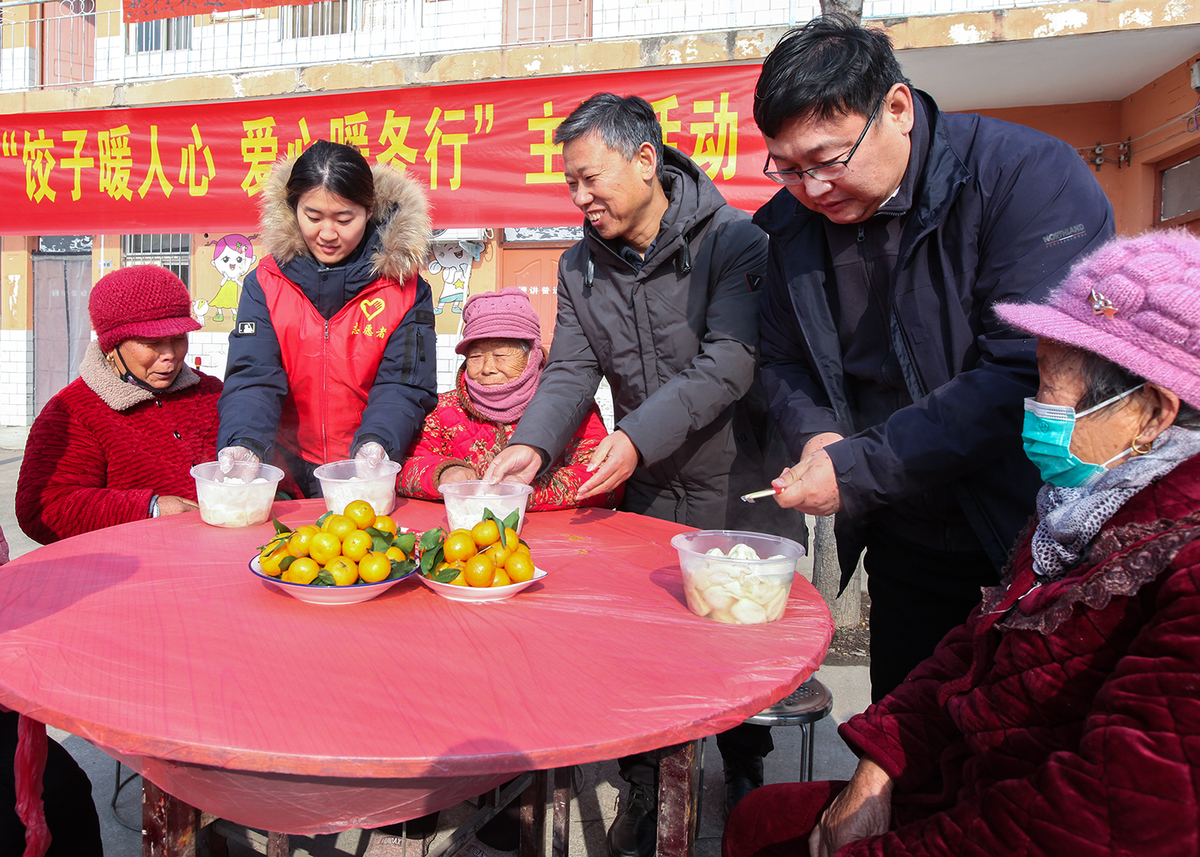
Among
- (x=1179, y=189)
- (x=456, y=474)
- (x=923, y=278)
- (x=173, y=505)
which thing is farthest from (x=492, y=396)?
(x=1179, y=189)

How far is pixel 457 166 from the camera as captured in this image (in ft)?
13.8

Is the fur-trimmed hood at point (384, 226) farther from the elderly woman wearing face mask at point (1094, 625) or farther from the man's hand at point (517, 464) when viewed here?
the elderly woman wearing face mask at point (1094, 625)

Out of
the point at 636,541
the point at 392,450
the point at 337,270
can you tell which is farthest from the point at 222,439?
the point at 636,541

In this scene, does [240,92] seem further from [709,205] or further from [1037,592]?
[1037,592]

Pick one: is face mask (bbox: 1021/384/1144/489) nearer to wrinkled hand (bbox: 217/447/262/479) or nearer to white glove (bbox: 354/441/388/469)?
white glove (bbox: 354/441/388/469)

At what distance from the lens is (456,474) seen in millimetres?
2242

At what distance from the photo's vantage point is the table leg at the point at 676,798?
130 cm

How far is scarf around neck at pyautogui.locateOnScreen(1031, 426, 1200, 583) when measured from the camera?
93 cm

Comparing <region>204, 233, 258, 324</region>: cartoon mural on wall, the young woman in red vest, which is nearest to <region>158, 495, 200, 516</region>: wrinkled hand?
the young woman in red vest

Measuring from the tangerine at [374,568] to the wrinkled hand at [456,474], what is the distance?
809mm

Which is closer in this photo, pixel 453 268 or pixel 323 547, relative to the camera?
pixel 323 547

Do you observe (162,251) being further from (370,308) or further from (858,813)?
(858,813)

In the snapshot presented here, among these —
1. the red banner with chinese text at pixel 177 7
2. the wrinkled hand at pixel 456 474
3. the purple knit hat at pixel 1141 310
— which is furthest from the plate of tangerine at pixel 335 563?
the red banner with chinese text at pixel 177 7

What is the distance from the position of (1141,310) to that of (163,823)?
1.52 m
